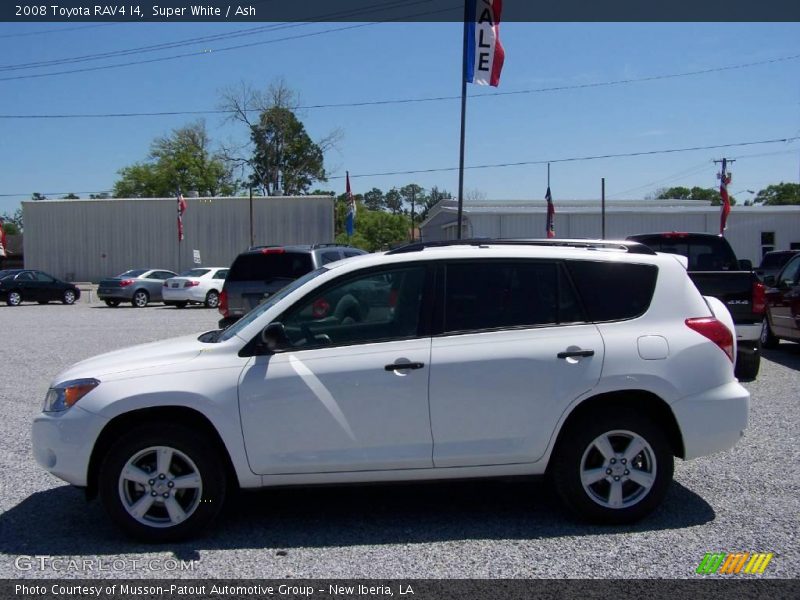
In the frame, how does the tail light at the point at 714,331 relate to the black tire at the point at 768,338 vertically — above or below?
above

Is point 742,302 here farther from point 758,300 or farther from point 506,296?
point 506,296

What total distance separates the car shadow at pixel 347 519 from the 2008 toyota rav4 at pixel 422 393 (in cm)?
21

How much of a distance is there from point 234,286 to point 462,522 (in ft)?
27.0

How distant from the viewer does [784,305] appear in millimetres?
12133

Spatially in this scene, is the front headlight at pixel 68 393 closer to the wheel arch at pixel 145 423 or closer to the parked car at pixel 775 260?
the wheel arch at pixel 145 423

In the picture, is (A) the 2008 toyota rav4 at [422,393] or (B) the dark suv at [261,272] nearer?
(A) the 2008 toyota rav4 at [422,393]

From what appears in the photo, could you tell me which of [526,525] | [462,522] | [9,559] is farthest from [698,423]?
[9,559]

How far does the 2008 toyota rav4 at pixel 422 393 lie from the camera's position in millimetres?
4695

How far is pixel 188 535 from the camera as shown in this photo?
4.73 m

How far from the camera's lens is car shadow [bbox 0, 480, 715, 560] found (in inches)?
187

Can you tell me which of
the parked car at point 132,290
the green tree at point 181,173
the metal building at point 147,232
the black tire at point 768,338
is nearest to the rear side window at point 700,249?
the black tire at point 768,338

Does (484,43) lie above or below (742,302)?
above

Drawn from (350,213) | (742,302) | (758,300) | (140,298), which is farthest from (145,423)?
(350,213)

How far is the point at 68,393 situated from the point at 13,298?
2997 centimetres
